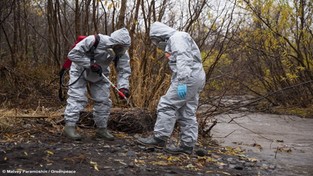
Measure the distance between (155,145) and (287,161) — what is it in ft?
6.01

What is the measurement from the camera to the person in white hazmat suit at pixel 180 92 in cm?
455

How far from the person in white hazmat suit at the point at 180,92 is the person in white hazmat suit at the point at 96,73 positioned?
0.54 metres

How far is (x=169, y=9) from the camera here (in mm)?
8828

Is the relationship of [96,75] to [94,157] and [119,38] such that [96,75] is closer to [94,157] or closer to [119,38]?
[119,38]

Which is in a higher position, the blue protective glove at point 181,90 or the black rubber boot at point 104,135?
the blue protective glove at point 181,90

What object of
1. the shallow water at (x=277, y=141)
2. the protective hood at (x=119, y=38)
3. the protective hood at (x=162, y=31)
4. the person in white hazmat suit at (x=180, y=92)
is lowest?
the shallow water at (x=277, y=141)

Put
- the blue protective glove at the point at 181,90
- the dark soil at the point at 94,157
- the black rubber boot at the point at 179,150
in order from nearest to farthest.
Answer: the dark soil at the point at 94,157 < the blue protective glove at the point at 181,90 < the black rubber boot at the point at 179,150

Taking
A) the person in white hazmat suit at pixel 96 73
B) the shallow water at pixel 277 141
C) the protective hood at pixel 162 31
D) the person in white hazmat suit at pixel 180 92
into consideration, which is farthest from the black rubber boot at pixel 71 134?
the shallow water at pixel 277 141

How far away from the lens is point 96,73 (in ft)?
17.0

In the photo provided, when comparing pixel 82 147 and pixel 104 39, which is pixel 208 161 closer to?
pixel 82 147

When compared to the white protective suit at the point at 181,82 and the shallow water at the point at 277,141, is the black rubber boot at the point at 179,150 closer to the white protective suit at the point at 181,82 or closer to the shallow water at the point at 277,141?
the white protective suit at the point at 181,82

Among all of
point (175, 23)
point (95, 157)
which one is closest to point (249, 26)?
point (175, 23)

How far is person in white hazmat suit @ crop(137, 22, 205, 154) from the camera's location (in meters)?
4.55

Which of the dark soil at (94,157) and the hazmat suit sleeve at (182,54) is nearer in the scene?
the dark soil at (94,157)
